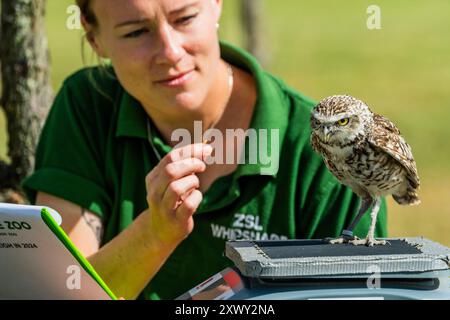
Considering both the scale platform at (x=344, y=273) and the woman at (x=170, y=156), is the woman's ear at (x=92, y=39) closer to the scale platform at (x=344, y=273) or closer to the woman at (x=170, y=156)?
the woman at (x=170, y=156)

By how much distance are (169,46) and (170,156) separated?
48 cm

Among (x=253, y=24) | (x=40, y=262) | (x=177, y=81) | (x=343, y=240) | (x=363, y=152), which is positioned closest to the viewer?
(x=363, y=152)

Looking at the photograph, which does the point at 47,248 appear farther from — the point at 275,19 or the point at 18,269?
the point at 275,19

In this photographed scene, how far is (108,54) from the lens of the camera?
334 centimetres

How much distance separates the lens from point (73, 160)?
142 inches

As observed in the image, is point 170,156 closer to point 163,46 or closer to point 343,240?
point 163,46

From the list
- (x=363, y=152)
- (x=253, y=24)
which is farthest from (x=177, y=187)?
(x=253, y=24)

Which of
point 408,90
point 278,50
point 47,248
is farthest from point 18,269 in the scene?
point 278,50

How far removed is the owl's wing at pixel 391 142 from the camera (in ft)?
7.47

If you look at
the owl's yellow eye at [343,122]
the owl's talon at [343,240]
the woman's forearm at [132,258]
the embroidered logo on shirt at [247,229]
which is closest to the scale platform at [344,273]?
the owl's talon at [343,240]

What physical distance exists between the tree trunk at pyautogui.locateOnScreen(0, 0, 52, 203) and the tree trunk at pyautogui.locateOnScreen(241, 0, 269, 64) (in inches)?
409

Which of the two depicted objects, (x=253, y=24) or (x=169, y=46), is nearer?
(x=169, y=46)

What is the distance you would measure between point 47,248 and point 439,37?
1724 centimetres

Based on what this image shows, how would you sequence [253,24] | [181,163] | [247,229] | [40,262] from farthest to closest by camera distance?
[253,24]
[247,229]
[181,163]
[40,262]
